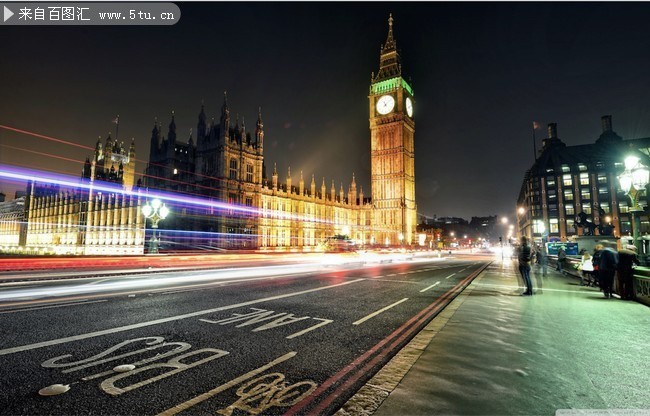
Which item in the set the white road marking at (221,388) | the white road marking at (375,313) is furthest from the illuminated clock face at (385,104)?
the white road marking at (221,388)

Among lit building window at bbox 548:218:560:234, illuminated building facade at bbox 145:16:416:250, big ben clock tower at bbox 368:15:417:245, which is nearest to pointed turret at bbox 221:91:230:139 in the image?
illuminated building facade at bbox 145:16:416:250

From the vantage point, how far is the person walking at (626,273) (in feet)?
32.1

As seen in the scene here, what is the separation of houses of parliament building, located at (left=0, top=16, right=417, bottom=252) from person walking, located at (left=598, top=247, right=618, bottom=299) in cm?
4599

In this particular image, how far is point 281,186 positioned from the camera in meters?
66.9

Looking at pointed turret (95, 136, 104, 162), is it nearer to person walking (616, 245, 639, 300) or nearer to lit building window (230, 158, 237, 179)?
lit building window (230, 158, 237, 179)

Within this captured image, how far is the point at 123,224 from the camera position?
200 ft

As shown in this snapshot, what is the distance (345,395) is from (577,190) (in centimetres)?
8668

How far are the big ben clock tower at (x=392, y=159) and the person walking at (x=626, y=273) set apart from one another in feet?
229

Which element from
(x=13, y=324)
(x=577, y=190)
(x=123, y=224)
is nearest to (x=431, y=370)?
(x=13, y=324)

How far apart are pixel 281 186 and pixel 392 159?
3370 cm

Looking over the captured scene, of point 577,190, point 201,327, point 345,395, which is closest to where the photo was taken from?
point 345,395

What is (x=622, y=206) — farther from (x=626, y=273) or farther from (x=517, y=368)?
(x=517, y=368)

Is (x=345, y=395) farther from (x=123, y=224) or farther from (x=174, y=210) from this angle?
(x=123, y=224)

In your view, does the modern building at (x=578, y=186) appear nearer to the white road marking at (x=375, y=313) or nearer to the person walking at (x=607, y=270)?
the person walking at (x=607, y=270)
